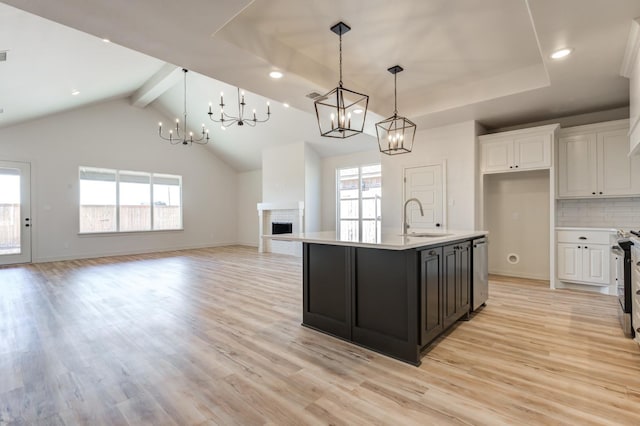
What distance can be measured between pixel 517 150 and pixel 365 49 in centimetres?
310

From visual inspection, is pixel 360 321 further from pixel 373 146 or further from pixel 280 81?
pixel 373 146

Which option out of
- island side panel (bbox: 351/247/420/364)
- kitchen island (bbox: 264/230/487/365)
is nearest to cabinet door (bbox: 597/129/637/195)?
kitchen island (bbox: 264/230/487/365)

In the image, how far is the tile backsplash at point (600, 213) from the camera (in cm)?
441

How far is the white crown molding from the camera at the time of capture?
101 inches

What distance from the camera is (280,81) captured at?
3.64 metres

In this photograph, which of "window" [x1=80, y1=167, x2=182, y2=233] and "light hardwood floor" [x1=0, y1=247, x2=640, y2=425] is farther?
"window" [x1=80, y1=167, x2=182, y2=233]

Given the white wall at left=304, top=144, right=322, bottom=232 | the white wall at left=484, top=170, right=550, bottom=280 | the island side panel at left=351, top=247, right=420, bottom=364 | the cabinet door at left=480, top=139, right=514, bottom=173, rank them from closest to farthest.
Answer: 1. the island side panel at left=351, top=247, right=420, bottom=364
2. the cabinet door at left=480, top=139, right=514, bottom=173
3. the white wall at left=484, top=170, right=550, bottom=280
4. the white wall at left=304, top=144, right=322, bottom=232

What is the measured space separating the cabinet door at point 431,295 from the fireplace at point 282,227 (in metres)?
6.24

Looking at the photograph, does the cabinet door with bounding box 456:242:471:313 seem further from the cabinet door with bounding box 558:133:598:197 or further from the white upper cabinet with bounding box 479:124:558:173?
the cabinet door with bounding box 558:133:598:197

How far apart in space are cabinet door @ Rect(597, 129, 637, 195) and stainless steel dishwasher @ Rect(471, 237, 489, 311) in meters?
2.35

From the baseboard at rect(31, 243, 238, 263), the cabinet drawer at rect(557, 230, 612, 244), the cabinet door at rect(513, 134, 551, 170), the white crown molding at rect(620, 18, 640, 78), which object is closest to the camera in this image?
the white crown molding at rect(620, 18, 640, 78)

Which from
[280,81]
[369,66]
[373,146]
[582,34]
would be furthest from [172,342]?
[373,146]

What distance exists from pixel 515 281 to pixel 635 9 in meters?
3.89

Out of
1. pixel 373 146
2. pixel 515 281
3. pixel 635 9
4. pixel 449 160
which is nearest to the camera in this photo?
pixel 635 9
